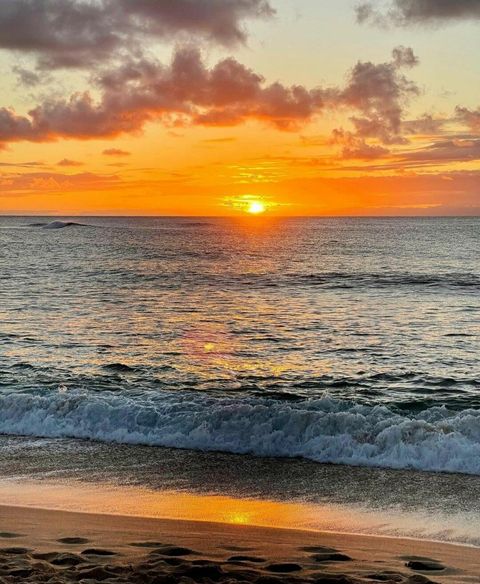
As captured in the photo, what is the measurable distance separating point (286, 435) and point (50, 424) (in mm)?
5366

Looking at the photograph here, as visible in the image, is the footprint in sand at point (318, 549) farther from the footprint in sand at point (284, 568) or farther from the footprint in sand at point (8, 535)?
the footprint in sand at point (8, 535)

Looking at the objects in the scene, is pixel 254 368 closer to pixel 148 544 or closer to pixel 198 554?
pixel 148 544

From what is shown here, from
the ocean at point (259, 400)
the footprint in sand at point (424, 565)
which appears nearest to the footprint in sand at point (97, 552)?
the ocean at point (259, 400)

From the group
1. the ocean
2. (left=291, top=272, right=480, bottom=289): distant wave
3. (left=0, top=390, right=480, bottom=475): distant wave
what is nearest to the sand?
the ocean

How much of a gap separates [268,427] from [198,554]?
701 cm

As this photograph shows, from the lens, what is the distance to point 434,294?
4397 centimetres

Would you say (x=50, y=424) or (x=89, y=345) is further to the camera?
(x=89, y=345)

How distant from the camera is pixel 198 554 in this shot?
8.27 meters

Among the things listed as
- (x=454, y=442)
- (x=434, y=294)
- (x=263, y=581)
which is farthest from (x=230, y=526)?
(x=434, y=294)

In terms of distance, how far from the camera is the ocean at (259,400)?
12055 mm

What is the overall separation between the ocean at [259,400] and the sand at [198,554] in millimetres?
929

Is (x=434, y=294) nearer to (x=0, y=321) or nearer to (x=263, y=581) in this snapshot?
(x=0, y=321)

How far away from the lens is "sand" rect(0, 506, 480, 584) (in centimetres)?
738

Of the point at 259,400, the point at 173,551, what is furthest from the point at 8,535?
the point at 259,400
